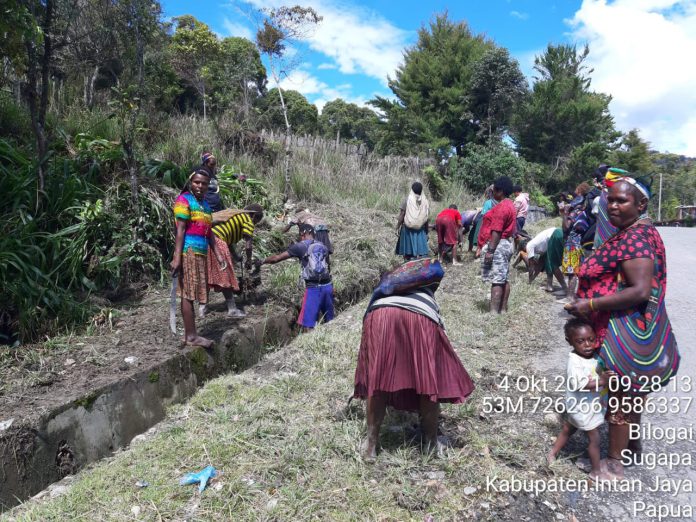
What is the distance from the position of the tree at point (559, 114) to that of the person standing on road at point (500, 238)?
1851cm

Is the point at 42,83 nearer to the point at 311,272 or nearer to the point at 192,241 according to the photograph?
the point at 192,241

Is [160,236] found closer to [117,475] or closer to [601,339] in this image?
[117,475]

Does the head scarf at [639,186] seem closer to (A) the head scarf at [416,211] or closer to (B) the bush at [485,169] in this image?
(A) the head scarf at [416,211]

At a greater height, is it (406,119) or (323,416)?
(406,119)

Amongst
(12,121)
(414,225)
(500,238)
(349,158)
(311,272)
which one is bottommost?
(311,272)

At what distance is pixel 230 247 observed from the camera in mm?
5359

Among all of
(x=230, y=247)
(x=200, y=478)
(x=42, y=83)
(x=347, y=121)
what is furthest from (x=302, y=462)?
(x=347, y=121)

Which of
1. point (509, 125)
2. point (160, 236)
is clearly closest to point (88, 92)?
point (160, 236)

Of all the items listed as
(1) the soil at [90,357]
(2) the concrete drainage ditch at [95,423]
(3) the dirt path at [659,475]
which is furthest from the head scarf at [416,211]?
(2) the concrete drainage ditch at [95,423]

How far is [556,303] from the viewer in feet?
21.7

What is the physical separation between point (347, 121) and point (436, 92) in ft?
49.9

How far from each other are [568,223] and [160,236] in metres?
5.58

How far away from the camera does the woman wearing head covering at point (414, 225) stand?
7910mm

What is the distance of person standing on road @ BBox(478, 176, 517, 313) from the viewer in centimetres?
555
